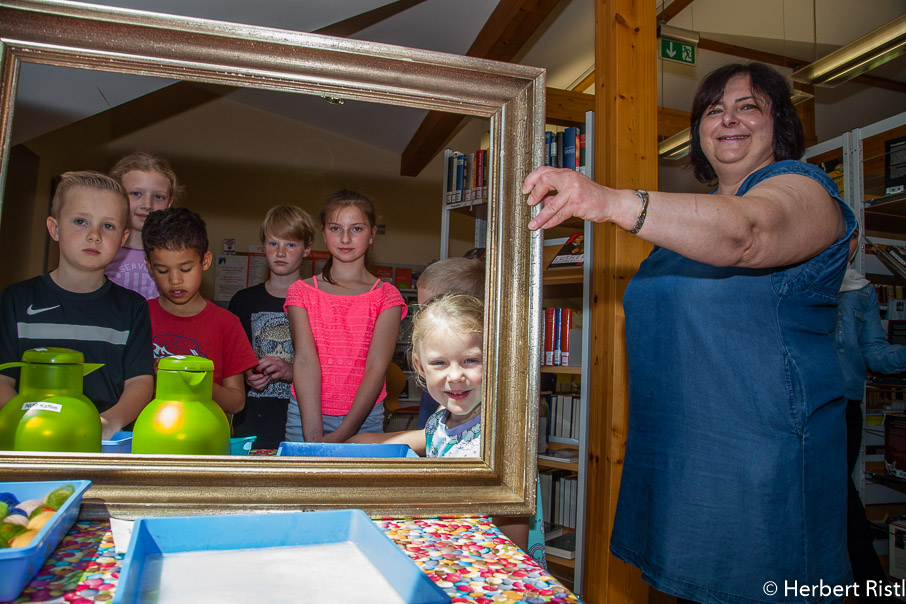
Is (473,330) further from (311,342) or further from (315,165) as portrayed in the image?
(315,165)

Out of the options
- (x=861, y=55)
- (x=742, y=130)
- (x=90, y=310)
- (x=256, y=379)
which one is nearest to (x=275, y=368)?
(x=256, y=379)

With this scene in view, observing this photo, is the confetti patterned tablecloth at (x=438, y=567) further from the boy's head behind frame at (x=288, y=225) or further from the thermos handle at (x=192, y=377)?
the boy's head behind frame at (x=288, y=225)

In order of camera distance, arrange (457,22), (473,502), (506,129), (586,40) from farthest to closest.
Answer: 1. (586,40)
2. (457,22)
3. (506,129)
4. (473,502)

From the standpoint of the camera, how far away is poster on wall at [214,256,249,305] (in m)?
0.83

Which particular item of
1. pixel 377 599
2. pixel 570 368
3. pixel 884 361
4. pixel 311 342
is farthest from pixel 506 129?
pixel 884 361

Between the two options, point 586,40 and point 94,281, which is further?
point 586,40

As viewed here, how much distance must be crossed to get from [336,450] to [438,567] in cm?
27

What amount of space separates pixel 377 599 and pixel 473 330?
1.46ft

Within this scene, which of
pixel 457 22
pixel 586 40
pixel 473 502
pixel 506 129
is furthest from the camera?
pixel 586 40

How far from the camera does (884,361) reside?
7.89ft

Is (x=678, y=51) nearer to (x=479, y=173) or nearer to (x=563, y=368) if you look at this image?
(x=563, y=368)

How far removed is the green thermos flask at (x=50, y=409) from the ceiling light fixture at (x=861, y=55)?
3330 mm

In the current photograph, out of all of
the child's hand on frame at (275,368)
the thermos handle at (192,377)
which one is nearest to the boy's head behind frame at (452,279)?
the child's hand on frame at (275,368)

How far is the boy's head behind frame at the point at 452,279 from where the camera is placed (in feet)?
2.91
